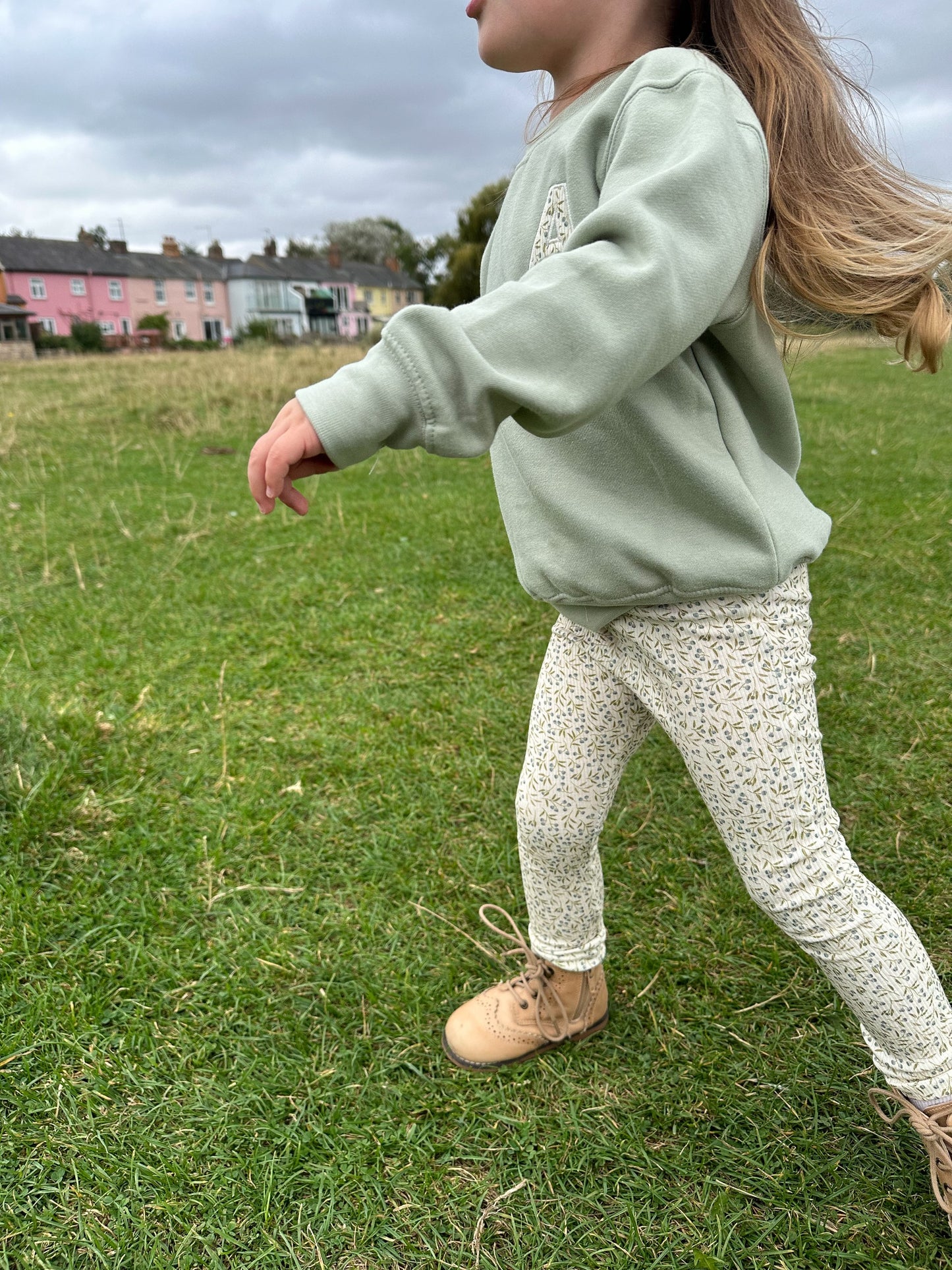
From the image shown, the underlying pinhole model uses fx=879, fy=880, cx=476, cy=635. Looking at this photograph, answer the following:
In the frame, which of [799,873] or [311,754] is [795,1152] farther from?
[311,754]

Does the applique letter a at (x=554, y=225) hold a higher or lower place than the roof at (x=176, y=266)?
lower

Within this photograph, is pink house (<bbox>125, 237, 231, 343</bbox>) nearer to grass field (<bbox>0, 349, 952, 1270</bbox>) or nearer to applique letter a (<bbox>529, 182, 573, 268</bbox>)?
grass field (<bbox>0, 349, 952, 1270</bbox>)

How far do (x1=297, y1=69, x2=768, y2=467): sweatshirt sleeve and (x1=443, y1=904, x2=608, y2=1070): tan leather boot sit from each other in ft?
3.88

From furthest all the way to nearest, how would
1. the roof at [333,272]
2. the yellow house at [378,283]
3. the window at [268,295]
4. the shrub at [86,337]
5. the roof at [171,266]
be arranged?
the yellow house at [378,283] < the roof at [333,272] < the window at [268,295] < the roof at [171,266] < the shrub at [86,337]

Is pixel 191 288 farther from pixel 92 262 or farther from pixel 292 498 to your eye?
pixel 292 498

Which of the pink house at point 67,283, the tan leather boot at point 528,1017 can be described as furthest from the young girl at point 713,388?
the pink house at point 67,283

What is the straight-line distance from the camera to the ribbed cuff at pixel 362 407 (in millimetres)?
866

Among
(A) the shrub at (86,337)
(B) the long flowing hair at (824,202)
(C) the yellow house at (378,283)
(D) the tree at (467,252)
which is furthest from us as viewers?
(C) the yellow house at (378,283)

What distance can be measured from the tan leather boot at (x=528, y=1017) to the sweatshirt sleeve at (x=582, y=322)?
1182mm

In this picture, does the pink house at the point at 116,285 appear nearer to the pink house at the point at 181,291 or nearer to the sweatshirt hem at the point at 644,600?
the pink house at the point at 181,291

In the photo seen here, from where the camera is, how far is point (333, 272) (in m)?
54.8

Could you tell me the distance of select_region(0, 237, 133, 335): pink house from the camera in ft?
143

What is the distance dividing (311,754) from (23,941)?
0.96 meters

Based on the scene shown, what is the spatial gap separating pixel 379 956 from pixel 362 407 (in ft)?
4.64
